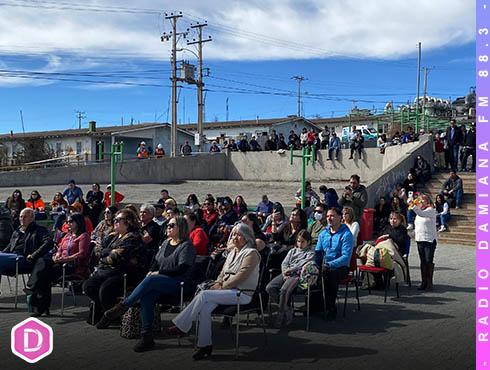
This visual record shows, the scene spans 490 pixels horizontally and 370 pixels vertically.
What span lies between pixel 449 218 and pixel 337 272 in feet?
36.5

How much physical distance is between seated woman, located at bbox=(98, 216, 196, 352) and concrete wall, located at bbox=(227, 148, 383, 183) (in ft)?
73.4

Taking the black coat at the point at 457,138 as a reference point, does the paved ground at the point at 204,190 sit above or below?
below

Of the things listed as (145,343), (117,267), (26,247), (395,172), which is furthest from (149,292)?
(395,172)

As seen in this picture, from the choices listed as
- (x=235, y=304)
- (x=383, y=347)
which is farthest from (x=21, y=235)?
(x=383, y=347)

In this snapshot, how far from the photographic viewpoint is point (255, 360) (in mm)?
6062

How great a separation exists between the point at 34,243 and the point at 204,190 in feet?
68.0

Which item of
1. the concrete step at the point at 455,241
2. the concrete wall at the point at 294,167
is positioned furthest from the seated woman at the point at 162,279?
the concrete wall at the point at 294,167

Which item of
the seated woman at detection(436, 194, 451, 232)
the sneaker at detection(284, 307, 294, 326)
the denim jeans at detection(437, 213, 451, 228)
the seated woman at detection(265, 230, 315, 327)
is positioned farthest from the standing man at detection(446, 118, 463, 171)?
the sneaker at detection(284, 307, 294, 326)

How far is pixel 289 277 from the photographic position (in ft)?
25.2

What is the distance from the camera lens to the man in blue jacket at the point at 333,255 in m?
7.84

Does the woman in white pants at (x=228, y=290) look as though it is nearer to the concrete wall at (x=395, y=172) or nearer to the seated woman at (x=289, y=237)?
the seated woman at (x=289, y=237)

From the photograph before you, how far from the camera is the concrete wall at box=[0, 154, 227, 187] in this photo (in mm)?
30453

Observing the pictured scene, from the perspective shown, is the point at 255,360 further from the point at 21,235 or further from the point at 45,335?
the point at 21,235
